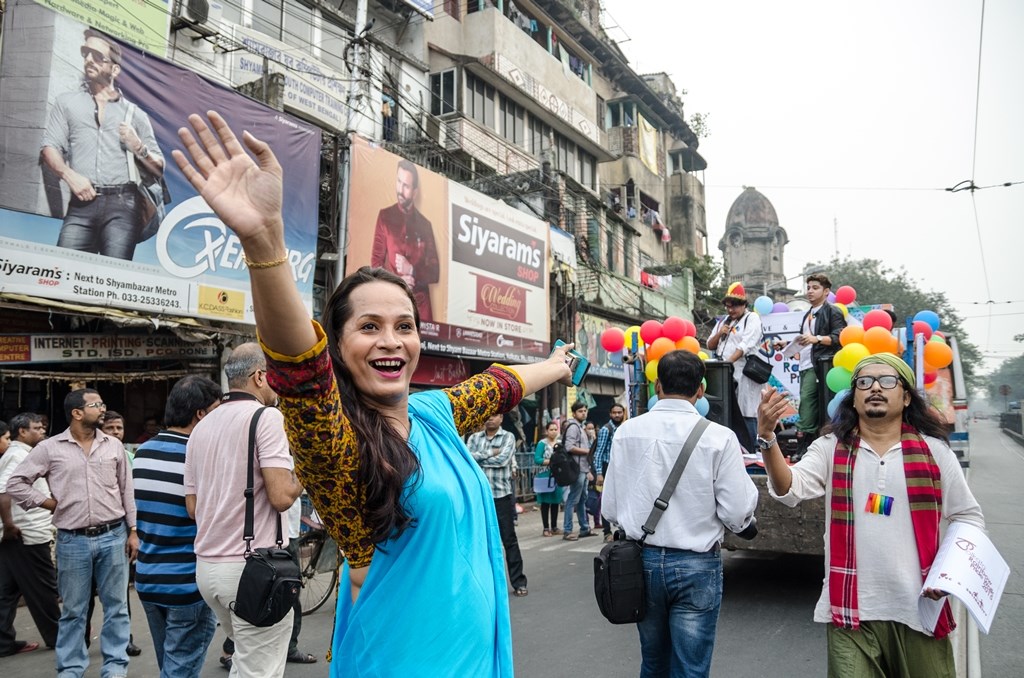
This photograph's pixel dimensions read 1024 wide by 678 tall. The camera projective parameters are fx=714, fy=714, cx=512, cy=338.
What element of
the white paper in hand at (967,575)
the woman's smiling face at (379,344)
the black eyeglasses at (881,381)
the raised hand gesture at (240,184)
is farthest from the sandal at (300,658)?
the raised hand gesture at (240,184)

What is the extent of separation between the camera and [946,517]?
2840 millimetres

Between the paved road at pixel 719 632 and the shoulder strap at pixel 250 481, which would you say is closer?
the shoulder strap at pixel 250 481

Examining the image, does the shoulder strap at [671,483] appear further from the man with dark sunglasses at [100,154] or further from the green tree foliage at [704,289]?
the green tree foliage at [704,289]

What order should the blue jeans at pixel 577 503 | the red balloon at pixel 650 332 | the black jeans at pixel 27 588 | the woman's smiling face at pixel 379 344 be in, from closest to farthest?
1. the woman's smiling face at pixel 379 344
2. the black jeans at pixel 27 588
3. the red balloon at pixel 650 332
4. the blue jeans at pixel 577 503

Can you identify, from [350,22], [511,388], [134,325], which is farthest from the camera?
[350,22]

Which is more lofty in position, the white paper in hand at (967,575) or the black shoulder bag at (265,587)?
the white paper in hand at (967,575)

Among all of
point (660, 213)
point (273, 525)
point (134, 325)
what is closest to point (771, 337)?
point (273, 525)

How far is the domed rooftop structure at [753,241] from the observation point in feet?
159

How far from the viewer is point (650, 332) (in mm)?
6824

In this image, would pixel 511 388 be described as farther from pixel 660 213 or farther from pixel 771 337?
pixel 660 213

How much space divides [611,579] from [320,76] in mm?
13240

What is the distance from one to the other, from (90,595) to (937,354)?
6.74 metres

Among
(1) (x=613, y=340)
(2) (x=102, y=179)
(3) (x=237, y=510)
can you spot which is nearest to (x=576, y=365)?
(3) (x=237, y=510)

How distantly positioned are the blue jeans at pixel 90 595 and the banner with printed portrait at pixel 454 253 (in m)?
7.65
